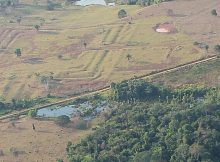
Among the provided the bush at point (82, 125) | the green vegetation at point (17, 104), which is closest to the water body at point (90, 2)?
the green vegetation at point (17, 104)

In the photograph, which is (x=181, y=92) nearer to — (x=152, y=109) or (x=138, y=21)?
(x=152, y=109)

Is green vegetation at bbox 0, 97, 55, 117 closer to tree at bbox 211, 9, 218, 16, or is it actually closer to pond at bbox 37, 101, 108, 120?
pond at bbox 37, 101, 108, 120

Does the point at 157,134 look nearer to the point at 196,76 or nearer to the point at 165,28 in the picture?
the point at 196,76

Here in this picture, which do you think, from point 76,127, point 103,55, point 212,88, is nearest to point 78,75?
point 103,55

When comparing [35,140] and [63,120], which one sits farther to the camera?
[63,120]

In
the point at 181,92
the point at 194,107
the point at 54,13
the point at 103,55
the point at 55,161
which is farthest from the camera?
the point at 54,13

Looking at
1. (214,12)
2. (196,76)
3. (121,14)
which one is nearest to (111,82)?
(196,76)

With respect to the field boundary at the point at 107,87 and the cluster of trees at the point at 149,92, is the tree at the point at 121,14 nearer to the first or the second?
the field boundary at the point at 107,87
